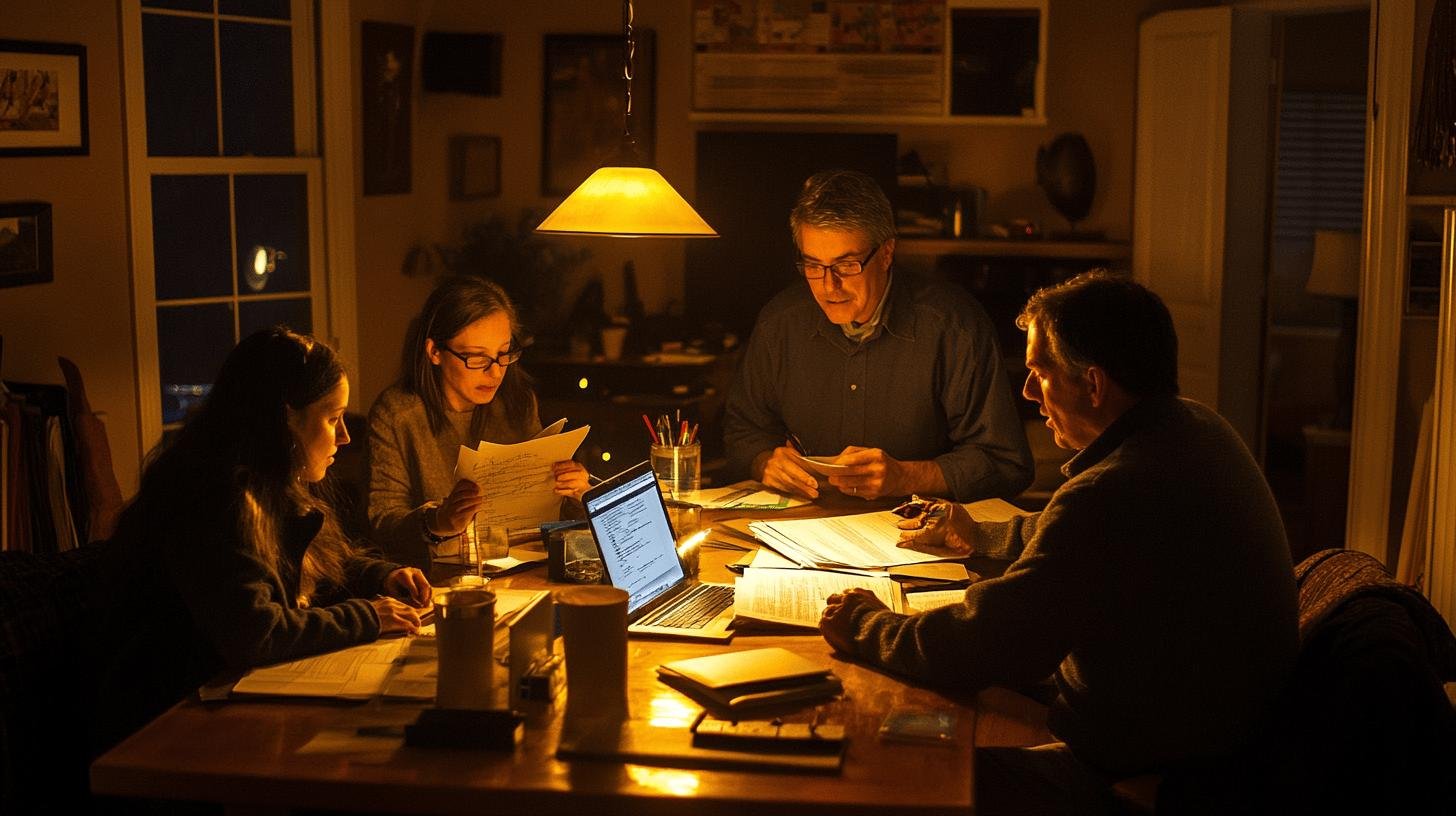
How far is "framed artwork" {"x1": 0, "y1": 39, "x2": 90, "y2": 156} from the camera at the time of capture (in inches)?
142

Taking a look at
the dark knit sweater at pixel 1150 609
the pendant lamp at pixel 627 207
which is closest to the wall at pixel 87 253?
the pendant lamp at pixel 627 207

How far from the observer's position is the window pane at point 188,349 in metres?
4.39

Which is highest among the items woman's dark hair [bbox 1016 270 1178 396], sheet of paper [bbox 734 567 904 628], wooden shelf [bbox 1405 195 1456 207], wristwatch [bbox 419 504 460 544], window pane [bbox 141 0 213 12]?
window pane [bbox 141 0 213 12]

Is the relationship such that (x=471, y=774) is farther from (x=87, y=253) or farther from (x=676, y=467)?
(x=87, y=253)

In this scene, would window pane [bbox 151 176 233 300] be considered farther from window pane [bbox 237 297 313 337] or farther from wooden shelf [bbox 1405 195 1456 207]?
wooden shelf [bbox 1405 195 1456 207]

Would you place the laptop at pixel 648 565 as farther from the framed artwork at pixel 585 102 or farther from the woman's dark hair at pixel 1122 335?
the framed artwork at pixel 585 102

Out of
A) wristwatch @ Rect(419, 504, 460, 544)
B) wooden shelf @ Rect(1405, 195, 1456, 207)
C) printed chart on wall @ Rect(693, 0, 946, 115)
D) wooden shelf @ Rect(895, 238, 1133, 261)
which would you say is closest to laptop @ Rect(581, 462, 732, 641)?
wristwatch @ Rect(419, 504, 460, 544)

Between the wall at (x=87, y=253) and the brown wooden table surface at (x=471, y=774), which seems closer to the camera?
the brown wooden table surface at (x=471, y=774)

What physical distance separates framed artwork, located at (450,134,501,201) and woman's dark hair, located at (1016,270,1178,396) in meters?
3.95

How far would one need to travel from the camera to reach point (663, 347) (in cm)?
568

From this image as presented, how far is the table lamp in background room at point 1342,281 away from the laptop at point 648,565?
12.8 ft

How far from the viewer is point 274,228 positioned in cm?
479

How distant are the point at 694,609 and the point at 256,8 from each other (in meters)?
3.08

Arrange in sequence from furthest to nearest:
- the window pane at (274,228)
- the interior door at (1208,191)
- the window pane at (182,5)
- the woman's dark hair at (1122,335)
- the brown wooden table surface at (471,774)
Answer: the interior door at (1208,191), the window pane at (274,228), the window pane at (182,5), the woman's dark hair at (1122,335), the brown wooden table surface at (471,774)
